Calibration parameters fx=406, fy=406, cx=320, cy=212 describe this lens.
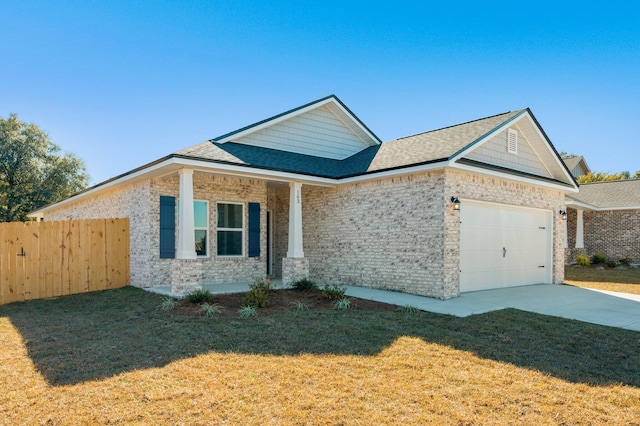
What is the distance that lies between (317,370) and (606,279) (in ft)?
46.8

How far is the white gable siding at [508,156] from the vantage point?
432 inches

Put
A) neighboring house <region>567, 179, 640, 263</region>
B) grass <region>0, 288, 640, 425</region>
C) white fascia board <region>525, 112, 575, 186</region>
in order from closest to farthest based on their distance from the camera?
grass <region>0, 288, 640, 425</region>
white fascia board <region>525, 112, 575, 186</region>
neighboring house <region>567, 179, 640, 263</region>

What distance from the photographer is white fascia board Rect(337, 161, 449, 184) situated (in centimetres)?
938

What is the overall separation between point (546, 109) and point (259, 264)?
13486 mm

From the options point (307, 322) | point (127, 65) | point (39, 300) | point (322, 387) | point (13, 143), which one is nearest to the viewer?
point (322, 387)

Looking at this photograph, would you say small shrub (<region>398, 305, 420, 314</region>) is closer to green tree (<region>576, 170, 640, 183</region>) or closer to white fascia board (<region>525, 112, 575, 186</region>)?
white fascia board (<region>525, 112, 575, 186</region>)

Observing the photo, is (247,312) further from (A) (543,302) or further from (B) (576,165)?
(B) (576,165)

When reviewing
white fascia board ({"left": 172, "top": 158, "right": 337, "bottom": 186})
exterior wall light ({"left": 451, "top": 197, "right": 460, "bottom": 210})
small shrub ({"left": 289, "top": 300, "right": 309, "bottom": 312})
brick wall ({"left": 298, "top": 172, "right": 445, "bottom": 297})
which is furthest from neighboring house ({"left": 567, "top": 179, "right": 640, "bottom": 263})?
small shrub ({"left": 289, "top": 300, "right": 309, "bottom": 312})

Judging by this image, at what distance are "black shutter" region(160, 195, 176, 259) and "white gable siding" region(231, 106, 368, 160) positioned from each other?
274 centimetres

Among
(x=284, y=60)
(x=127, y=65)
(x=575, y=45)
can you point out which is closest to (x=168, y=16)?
(x=127, y=65)

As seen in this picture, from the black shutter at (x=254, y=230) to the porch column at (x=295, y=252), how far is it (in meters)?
1.35

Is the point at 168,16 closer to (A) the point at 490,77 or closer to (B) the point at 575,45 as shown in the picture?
(A) the point at 490,77

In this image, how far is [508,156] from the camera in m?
11.8

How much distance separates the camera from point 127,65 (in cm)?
1516
